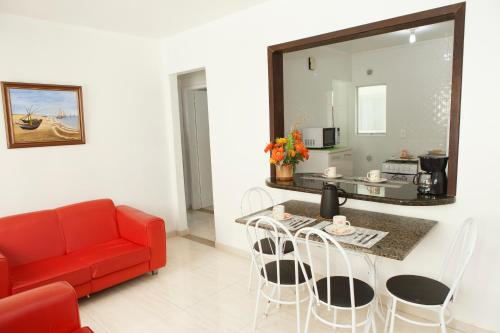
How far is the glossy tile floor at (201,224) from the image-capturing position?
4521 millimetres

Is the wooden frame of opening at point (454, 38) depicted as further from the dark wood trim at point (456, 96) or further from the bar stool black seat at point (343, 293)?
the bar stool black seat at point (343, 293)

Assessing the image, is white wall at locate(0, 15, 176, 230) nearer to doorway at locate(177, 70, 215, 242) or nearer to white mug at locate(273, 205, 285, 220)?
doorway at locate(177, 70, 215, 242)

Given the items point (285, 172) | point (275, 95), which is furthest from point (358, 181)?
point (275, 95)

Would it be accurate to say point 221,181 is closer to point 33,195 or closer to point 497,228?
point 33,195

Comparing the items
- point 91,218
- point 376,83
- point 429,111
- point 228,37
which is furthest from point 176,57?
point 429,111

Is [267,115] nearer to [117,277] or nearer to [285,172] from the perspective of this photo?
[285,172]

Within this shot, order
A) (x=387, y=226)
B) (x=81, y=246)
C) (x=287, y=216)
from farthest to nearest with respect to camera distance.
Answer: (x=81, y=246), (x=287, y=216), (x=387, y=226)

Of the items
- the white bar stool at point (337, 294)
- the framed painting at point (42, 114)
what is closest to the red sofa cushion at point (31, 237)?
the framed painting at point (42, 114)

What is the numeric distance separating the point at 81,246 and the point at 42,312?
5.26ft

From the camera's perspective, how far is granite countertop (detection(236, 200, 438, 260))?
183 centimetres

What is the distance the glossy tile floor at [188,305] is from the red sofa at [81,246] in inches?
6.4

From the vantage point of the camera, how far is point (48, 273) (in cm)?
266

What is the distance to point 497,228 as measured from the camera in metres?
2.12

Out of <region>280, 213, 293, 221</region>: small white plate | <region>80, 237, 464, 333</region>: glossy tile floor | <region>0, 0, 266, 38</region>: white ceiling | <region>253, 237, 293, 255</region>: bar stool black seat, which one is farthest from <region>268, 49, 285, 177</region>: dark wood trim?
<region>80, 237, 464, 333</region>: glossy tile floor
